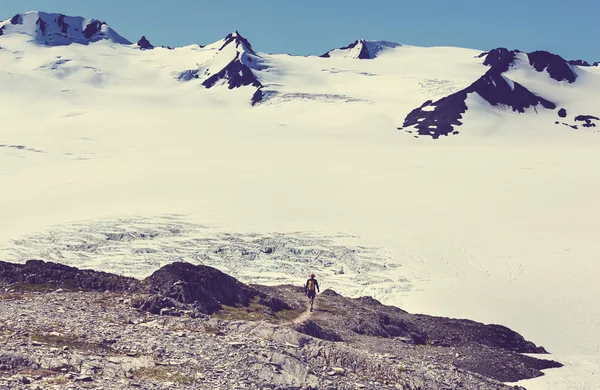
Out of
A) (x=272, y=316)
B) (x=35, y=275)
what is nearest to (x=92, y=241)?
(x=35, y=275)

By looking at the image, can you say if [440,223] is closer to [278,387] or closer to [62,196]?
[62,196]

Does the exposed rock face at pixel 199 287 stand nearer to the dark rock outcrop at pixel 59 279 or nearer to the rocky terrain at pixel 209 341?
the rocky terrain at pixel 209 341

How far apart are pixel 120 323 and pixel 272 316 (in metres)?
12.5

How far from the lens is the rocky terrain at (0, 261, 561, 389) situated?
2591 centimetres

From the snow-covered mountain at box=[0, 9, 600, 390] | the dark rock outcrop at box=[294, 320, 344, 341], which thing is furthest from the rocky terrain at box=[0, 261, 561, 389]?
the snow-covered mountain at box=[0, 9, 600, 390]

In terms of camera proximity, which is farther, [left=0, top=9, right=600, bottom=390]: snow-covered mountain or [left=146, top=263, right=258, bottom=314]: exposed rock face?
[left=0, top=9, right=600, bottom=390]: snow-covered mountain

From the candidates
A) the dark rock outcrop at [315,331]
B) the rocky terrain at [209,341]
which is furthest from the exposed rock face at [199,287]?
the dark rock outcrop at [315,331]

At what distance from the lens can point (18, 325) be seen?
29734mm

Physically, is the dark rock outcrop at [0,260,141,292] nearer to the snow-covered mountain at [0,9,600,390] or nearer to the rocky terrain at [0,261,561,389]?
the rocky terrain at [0,261,561,389]

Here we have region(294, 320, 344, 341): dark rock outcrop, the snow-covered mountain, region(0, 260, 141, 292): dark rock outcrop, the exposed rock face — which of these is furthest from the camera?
the snow-covered mountain

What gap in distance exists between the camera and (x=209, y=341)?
30.2 metres

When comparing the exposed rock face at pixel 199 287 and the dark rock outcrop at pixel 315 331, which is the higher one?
the exposed rock face at pixel 199 287

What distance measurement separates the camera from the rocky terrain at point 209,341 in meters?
25.9

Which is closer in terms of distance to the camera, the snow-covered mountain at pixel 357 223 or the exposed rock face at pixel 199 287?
the exposed rock face at pixel 199 287
